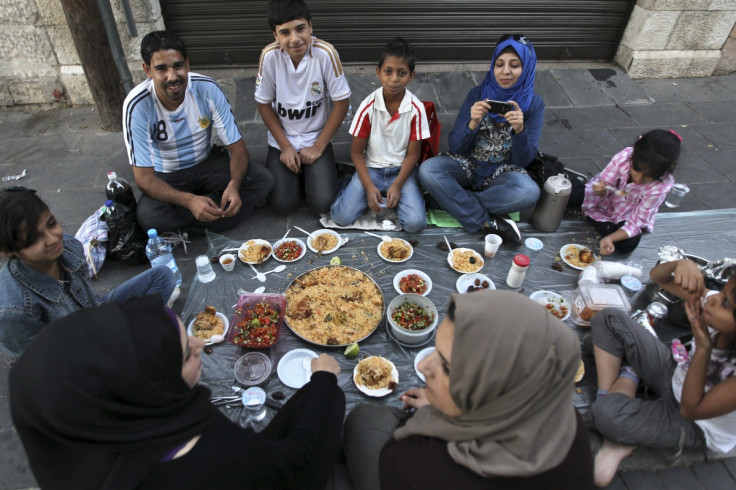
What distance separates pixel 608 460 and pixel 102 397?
104 inches

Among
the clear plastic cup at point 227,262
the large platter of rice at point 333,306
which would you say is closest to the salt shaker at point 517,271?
the large platter of rice at point 333,306

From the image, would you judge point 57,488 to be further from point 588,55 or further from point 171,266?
point 588,55

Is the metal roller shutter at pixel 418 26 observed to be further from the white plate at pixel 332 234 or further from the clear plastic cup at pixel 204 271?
the clear plastic cup at pixel 204 271

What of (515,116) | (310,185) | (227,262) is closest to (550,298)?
(515,116)

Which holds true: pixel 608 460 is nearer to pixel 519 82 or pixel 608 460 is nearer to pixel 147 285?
pixel 519 82

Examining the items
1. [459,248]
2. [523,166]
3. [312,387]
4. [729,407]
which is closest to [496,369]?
[312,387]

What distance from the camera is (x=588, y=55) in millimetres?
6629

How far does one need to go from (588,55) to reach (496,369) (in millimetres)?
6849

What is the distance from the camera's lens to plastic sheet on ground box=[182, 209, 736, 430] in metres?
2.83

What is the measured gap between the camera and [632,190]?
3668 mm

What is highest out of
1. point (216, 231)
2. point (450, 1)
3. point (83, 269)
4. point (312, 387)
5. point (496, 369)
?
point (450, 1)

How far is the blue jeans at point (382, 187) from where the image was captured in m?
3.95

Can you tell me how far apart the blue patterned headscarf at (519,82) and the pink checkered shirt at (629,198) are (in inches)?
36.7

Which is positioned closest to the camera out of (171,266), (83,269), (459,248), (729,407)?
(729,407)
